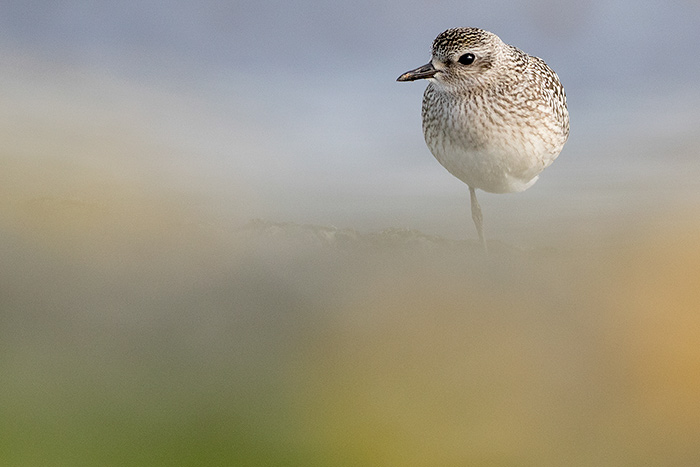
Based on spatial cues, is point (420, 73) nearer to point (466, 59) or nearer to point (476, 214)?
point (466, 59)

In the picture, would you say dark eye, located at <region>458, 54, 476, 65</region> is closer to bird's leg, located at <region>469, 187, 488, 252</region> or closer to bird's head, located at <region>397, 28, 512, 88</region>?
bird's head, located at <region>397, 28, 512, 88</region>

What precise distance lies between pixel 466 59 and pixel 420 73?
0.19 meters

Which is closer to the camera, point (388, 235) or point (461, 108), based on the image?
point (388, 235)

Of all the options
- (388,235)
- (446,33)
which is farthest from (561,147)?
(388,235)

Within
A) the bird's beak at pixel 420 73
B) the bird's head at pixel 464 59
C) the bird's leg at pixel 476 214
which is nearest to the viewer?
the bird's beak at pixel 420 73

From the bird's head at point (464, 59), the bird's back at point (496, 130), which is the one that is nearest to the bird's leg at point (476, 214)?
the bird's back at point (496, 130)

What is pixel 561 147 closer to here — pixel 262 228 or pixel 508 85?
pixel 508 85

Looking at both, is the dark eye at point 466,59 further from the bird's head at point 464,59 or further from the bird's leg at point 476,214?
the bird's leg at point 476,214

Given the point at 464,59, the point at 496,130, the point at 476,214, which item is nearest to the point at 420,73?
the point at 464,59

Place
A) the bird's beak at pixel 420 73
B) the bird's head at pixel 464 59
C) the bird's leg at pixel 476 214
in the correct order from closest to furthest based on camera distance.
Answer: the bird's beak at pixel 420 73
the bird's head at pixel 464 59
the bird's leg at pixel 476 214

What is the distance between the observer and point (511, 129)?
2672 millimetres

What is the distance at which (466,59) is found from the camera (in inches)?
105

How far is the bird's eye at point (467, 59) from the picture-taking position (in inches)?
105

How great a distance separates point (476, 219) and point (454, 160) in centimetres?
26
